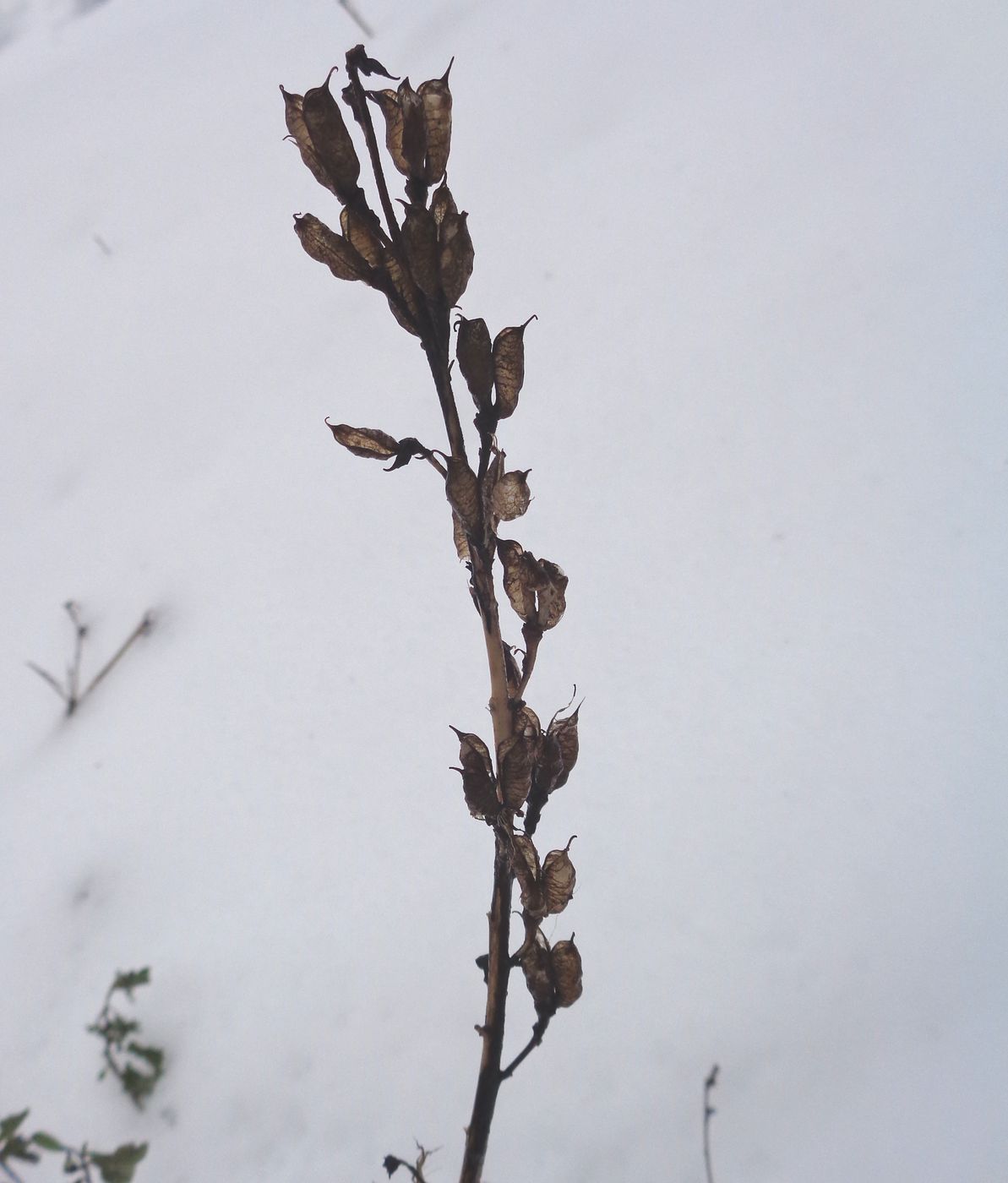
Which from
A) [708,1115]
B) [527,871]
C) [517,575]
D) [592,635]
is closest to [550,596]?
[517,575]

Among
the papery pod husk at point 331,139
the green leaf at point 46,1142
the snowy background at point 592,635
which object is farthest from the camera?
the snowy background at point 592,635

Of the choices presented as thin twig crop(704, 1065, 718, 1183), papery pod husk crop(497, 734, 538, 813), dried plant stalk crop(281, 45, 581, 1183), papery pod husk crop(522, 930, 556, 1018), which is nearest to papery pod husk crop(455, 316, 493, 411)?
dried plant stalk crop(281, 45, 581, 1183)

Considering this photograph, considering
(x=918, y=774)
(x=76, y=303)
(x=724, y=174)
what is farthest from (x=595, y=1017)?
(x=76, y=303)

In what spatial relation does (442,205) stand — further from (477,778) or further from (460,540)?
(477,778)

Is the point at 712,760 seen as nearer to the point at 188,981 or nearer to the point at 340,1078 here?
the point at 340,1078

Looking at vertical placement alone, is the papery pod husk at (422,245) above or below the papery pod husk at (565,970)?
above

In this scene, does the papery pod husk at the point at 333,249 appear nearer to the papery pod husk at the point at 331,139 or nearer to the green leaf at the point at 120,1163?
the papery pod husk at the point at 331,139

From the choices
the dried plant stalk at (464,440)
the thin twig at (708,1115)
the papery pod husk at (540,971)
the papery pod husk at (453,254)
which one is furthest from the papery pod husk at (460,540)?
the thin twig at (708,1115)

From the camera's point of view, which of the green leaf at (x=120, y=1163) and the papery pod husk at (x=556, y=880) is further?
the green leaf at (x=120, y=1163)

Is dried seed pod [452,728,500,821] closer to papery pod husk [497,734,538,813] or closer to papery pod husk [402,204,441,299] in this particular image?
papery pod husk [497,734,538,813]
